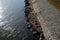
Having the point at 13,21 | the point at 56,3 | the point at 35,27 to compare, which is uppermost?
the point at 56,3

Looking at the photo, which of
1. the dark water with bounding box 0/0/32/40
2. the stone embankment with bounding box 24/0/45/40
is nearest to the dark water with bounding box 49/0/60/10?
the stone embankment with bounding box 24/0/45/40

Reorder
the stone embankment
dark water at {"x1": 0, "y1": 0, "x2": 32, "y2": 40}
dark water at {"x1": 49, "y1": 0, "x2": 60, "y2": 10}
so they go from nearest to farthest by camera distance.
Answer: the stone embankment
dark water at {"x1": 0, "y1": 0, "x2": 32, "y2": 40}
dark water at {"x1": 49, "y1": 0, "x2": 60, "y2": 10}

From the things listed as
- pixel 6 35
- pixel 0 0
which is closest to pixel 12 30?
pixel 6 35

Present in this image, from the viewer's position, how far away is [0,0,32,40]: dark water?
6711 mm

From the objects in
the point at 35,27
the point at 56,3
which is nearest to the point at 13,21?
the point at 35,27

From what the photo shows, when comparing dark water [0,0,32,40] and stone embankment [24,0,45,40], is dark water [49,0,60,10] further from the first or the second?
dark water [0,0,32,40]

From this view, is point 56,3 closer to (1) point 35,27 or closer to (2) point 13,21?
(1) point 35,27

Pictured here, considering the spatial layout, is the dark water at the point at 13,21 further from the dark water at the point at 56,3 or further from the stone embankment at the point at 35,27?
the dark water at the point at 56,3

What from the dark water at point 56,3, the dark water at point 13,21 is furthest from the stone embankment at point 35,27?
the dark water at point 56,3

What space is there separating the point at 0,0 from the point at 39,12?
18.4 ft

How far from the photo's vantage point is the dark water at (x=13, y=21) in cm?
671

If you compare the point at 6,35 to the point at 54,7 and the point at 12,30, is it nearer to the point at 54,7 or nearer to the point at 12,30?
the point at 12,30

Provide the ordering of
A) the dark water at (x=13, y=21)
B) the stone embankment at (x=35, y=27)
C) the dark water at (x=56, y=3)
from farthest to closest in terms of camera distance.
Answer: the dark water at (x=56, y=3) → the dark water at (x=13, y=21) → the stone embankment at (x=35, y=27)

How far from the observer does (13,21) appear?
320 inches
